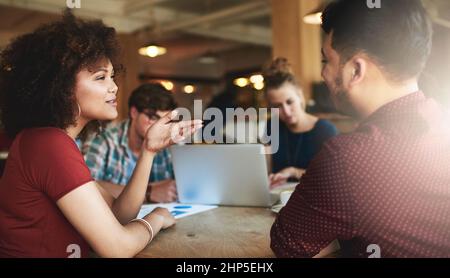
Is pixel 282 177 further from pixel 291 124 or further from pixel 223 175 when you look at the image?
pixel 291 124

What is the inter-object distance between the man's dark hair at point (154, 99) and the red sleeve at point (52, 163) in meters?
1.29

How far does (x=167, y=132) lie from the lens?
1.46 metres

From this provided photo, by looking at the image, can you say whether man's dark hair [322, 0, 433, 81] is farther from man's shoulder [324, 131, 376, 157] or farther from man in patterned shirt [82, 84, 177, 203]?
man in patterned shirt [82, 84, 177, 203]

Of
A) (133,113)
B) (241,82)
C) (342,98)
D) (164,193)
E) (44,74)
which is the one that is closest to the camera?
(342,98)

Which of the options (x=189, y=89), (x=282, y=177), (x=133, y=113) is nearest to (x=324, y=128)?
(x=282, y=177)

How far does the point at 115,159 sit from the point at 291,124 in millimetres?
1208

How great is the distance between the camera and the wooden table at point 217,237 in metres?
1.14

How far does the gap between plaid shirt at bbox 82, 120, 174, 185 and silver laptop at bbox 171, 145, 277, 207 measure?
0.64 m

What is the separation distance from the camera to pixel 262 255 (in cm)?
111

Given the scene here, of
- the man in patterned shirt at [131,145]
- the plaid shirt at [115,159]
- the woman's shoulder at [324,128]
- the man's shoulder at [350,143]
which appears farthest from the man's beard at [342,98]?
the woman's shoulder at [324,128]

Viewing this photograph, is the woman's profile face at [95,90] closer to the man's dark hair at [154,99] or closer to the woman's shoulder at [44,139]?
the woman's shoulder at [44,139]

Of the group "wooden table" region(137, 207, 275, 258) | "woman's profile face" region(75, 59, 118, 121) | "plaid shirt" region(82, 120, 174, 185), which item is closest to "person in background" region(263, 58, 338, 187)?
"plaid shirt" region(82, 120, 174, 185)

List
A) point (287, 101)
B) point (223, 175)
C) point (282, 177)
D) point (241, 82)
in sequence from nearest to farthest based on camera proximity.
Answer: point (223, 175) < point (282, 177) < point (287, 101) < point (241, 82)
